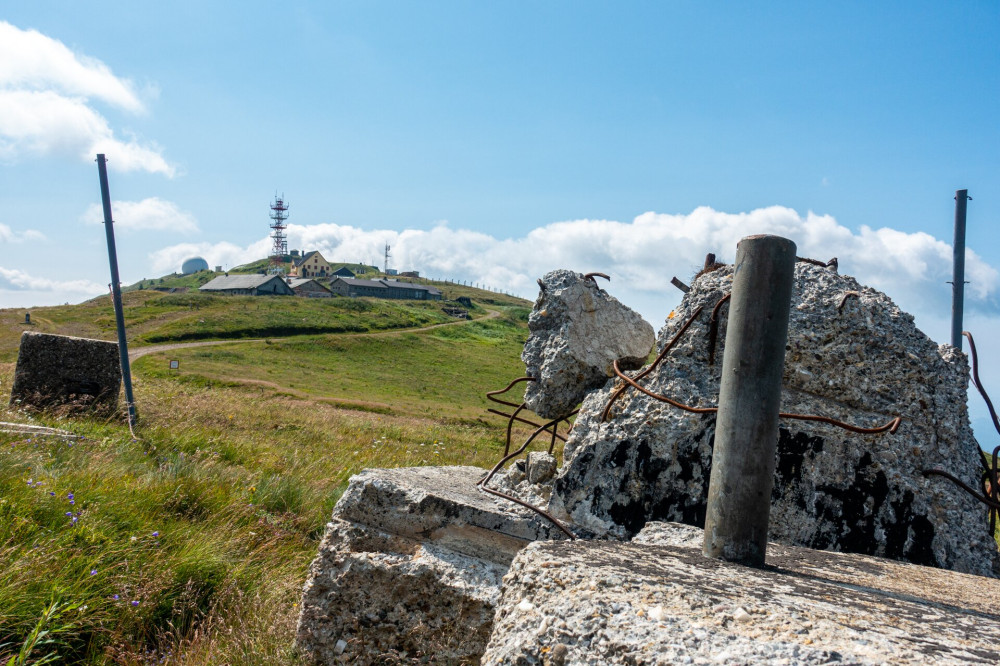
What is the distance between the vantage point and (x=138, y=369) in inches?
1334

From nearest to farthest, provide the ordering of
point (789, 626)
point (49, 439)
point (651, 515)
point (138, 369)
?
1. point (789, 626)
2. point (651, 515)
3. point (49, 439)
4. point (138, 369)

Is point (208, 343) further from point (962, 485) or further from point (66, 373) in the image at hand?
point (962, 485)

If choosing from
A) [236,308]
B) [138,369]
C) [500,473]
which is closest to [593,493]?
[500,473]

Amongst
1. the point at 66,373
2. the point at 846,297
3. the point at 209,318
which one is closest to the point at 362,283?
the point at 209,318

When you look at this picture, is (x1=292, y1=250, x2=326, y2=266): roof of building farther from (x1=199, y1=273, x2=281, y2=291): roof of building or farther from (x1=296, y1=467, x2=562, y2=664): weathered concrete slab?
(x1=296, y1=467, x2=562, y2=664): weathered concrete slab

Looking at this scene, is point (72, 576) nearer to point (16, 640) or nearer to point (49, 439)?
point (16, 640)

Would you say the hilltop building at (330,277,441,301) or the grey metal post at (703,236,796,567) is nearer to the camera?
the grey metal post at (703,236,796,567)

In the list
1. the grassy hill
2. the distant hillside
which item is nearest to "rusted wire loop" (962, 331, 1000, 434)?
the grassy hill

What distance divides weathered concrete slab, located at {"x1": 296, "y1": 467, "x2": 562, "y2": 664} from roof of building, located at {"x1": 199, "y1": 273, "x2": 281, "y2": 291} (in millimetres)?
101400

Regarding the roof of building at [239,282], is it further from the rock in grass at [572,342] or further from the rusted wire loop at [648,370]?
the rusted wire loop at [648,370]

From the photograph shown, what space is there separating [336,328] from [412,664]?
213ft

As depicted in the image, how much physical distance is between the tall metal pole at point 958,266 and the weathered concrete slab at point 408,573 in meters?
6.93

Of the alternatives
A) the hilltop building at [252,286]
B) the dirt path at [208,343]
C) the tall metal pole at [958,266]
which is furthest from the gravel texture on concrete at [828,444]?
the hilltop building at [252,286]

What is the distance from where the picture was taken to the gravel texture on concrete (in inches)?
141
